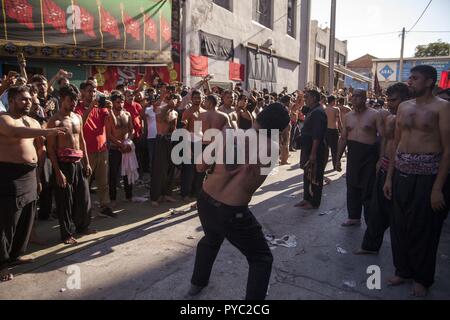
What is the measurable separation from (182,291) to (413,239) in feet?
7.25

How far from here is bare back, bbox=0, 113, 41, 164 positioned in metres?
3.55

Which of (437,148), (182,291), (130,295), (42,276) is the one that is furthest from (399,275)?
(42,276)

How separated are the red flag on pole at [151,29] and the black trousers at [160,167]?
5518 mm

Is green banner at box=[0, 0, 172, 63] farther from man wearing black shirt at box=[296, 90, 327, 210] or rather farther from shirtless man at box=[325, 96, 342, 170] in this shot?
man wearing black shirt at box=[296, 90, 327, 210]

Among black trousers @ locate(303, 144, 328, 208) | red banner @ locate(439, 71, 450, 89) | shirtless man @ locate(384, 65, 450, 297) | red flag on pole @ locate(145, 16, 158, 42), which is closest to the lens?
shirtless man @ locate(384, 65, 450, 297)

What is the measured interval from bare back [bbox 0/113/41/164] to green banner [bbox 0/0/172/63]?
4.64m

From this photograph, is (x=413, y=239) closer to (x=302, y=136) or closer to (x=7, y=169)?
(x=302, y=136)

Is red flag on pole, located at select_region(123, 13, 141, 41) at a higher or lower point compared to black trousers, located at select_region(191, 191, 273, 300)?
higher

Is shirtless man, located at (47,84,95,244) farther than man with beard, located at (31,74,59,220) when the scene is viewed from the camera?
No

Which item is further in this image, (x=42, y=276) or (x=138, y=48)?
(x=138, y=48)

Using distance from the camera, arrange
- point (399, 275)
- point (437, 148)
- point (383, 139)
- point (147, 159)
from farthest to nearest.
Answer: point (147, 159) → point (383, 139) → point (399, 275) → point (437, 148)

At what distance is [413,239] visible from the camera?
3.42 metres

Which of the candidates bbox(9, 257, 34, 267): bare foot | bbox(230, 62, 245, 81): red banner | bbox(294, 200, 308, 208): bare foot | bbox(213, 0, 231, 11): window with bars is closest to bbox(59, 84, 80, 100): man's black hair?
bbox(9, 257, 34, 267): bare foot

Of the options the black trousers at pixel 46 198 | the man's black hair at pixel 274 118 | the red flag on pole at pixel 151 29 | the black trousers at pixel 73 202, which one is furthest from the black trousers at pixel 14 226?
the red flag on pole at pixel 151 29
